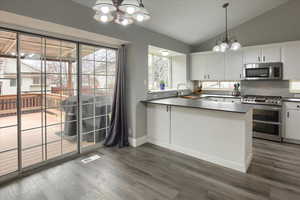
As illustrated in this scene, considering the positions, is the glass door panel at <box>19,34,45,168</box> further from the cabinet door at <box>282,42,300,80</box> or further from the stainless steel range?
the cabinet door at <box>282,42,300,80</box>

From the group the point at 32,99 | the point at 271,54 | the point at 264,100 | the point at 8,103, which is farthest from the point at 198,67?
the point at 8,103

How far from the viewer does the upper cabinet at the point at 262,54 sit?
13.5 ft

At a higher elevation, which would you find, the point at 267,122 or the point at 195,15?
the point at 195,15

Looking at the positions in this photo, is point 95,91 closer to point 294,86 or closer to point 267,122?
point 267,122

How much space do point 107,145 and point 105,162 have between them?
0.71m

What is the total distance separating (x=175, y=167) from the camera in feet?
9.11

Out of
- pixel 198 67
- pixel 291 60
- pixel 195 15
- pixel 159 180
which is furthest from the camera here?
pixel 198 67

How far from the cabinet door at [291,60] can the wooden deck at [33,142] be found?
16.3 feet

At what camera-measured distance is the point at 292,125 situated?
3799mm

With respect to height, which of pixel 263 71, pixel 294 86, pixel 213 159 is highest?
pixel 263 71

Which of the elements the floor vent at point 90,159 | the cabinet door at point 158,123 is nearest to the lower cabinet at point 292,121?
the cabinet door at point 158,123

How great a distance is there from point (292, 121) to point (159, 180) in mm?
3408

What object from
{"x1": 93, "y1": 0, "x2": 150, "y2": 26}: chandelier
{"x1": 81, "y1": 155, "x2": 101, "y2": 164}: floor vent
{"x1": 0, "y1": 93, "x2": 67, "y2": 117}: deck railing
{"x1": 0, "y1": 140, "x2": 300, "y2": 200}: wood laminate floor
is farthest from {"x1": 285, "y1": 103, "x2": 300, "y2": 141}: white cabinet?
{"x1": 0, "y1": 93, "x2": 67, "y2": 117}: deck railing

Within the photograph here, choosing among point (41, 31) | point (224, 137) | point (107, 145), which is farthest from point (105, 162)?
point (41, 31)
